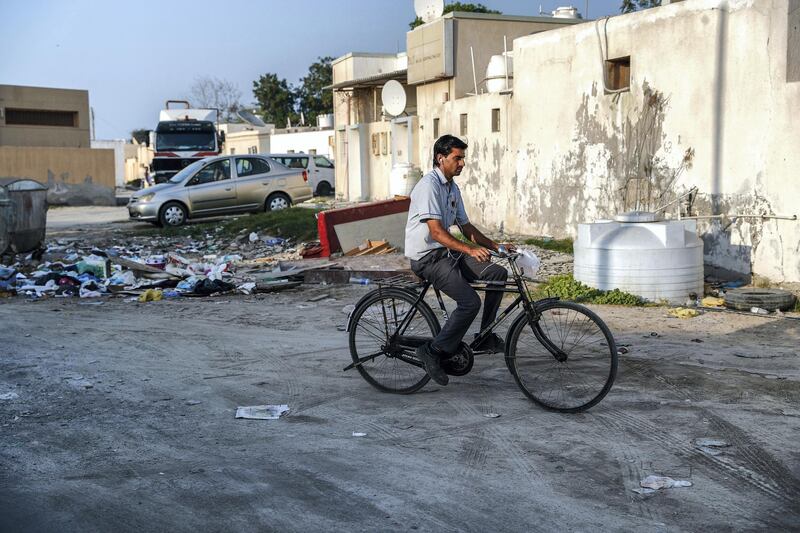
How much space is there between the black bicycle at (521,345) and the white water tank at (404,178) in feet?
53.4

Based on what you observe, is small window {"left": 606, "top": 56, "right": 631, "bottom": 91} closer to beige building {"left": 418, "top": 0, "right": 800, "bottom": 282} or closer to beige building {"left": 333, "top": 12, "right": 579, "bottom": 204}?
beige building {"left": 418, "top": 0, "right": 800, "bottom": 282}

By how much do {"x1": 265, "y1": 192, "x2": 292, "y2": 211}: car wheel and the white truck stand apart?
8719 millimetres

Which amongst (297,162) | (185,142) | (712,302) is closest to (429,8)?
(297,162)

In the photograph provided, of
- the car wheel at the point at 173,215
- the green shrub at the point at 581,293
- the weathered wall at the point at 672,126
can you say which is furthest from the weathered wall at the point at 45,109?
the green shrub at the point at 581,293

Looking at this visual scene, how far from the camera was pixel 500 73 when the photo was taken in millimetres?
19406

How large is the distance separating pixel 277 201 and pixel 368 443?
1905 cm

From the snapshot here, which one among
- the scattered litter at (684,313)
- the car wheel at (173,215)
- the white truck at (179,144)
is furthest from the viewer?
the white truck at (179,144)

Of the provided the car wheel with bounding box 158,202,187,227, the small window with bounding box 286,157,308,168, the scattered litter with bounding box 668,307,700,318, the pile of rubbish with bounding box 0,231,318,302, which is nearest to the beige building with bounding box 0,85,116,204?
the small window with bounding box 286,157,308,168

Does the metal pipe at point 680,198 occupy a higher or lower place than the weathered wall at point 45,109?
lower

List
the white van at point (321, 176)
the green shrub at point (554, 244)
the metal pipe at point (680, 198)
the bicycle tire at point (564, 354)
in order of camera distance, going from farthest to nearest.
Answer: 1. the white van at point (321, 176)
2. the green shrub at point (554, 244)
3. the metal pipe at point (680, 198)
4. the bicycle tire at point (564, 354)

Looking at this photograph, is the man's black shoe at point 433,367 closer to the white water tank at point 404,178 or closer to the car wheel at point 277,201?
the white water tank at point 404,178

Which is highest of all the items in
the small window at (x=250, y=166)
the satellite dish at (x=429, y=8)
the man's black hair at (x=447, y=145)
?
the satellite dish at (x=429, y=8)

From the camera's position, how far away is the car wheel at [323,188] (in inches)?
1337

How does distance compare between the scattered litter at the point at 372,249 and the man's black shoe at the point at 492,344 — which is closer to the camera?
the man's black shoe at the point at 492,344
